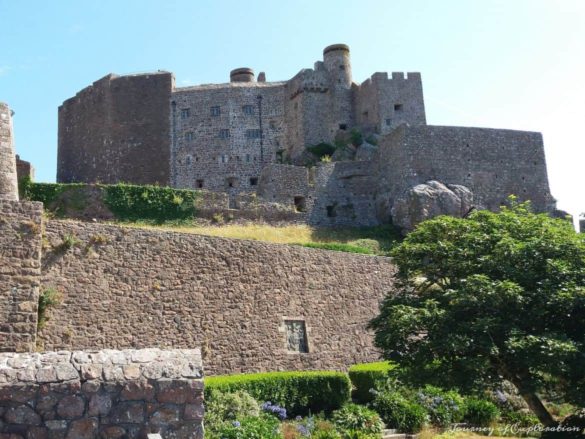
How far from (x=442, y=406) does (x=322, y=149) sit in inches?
1349

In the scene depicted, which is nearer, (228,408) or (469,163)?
(228,408)

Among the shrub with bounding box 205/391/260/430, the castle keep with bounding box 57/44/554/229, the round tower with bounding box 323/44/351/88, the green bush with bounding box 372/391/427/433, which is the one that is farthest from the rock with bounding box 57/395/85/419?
the round tower with bounding box 323/44/351/88

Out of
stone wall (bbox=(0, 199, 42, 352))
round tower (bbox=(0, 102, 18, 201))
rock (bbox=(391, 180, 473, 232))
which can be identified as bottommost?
stone wall (bbox=(0, 199, 42, 352))

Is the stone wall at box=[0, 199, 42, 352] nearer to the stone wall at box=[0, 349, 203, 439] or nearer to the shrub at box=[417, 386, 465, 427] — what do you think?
the stone wall at box=[0, 349, 203, 439]

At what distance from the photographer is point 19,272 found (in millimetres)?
14625

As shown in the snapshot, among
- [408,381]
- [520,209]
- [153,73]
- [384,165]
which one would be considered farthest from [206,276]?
[153,73]

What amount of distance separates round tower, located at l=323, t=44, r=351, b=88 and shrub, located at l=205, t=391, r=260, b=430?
4162 centimetres

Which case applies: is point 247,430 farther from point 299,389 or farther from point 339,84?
point 339,84

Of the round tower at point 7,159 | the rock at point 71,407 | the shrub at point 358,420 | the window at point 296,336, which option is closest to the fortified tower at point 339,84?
the window at point 296,336

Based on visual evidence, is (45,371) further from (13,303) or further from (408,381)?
(408,381)

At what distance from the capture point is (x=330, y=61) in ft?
176

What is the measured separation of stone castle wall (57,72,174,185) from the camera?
Result: 50312mm

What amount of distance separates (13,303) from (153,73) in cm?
4065

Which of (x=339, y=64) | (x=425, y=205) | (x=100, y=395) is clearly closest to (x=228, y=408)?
(x=100, y=395)
